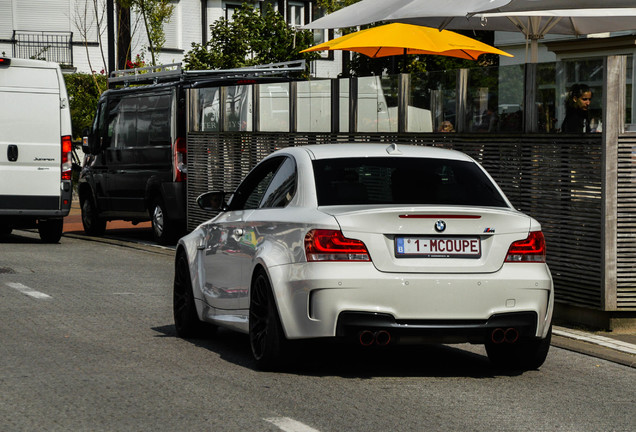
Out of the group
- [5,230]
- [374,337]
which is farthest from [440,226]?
[5,230]

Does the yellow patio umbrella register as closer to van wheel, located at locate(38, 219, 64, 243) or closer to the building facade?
van wheel, located at locate(38, 219, 64, 243)

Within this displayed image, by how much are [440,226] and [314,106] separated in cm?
892

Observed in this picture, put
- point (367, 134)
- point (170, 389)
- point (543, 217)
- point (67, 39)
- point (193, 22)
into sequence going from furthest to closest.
→ point (193, 22) < point (67, 39) < point (367, 134) < point (543, 217) < point (170, 389)

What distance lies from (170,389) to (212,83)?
12.2 metres

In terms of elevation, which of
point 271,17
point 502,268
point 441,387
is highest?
point 271,17

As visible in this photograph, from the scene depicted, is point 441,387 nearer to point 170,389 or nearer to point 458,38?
point 170,389

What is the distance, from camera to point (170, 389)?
24.7ft

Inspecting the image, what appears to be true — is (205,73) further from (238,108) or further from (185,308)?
(185,308)

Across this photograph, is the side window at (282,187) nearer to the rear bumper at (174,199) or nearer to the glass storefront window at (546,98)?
the glass storefront window at (546,98)

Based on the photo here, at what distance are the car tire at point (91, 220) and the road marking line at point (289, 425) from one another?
15.2 m

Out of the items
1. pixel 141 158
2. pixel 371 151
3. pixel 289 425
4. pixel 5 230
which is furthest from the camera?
pixel 5 230

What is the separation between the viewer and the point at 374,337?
25.3 feet

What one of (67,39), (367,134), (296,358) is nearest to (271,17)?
(67,39)

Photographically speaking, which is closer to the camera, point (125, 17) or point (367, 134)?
point (367, 134)
